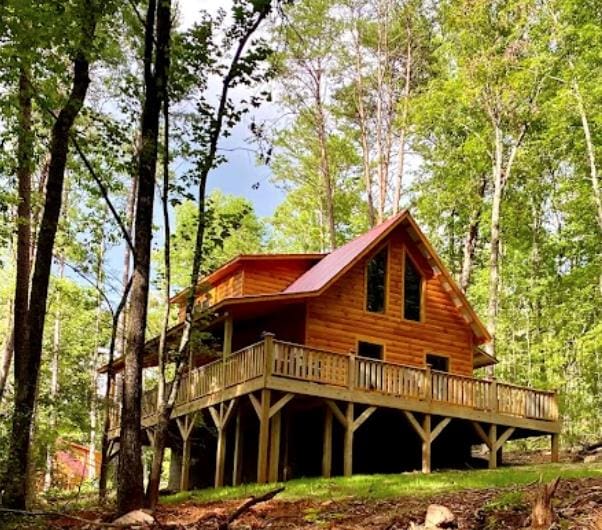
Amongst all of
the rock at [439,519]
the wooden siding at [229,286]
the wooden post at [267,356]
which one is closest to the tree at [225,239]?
the wooden siding at [229,286]

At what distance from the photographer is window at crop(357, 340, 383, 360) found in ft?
65.8

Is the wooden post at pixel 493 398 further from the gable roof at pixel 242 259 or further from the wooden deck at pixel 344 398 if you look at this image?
the gable roof at pixel 242 259

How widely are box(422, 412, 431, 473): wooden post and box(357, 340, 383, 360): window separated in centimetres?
247

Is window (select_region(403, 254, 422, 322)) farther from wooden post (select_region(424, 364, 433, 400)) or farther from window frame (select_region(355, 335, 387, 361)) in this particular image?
wooden post (select_region(424, 364, 433, 400))

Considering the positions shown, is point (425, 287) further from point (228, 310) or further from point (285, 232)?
point (285, 232)

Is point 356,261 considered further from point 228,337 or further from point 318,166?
point 318,166

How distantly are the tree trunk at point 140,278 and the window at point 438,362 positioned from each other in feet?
37.5

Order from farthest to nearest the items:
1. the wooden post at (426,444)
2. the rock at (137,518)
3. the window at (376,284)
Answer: the window at (376,284) → the wooden post at (426,444) → the rock at (137,518)

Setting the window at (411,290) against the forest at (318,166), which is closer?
the forest at (318,166)

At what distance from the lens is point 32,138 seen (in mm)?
13086

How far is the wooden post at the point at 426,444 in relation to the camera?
1764cm

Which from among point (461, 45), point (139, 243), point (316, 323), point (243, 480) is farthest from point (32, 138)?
point (461, 45)

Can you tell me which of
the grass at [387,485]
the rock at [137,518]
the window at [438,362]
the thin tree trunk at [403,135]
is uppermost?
the thin tree trunk at [403,135]

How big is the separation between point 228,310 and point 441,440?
7.28m
